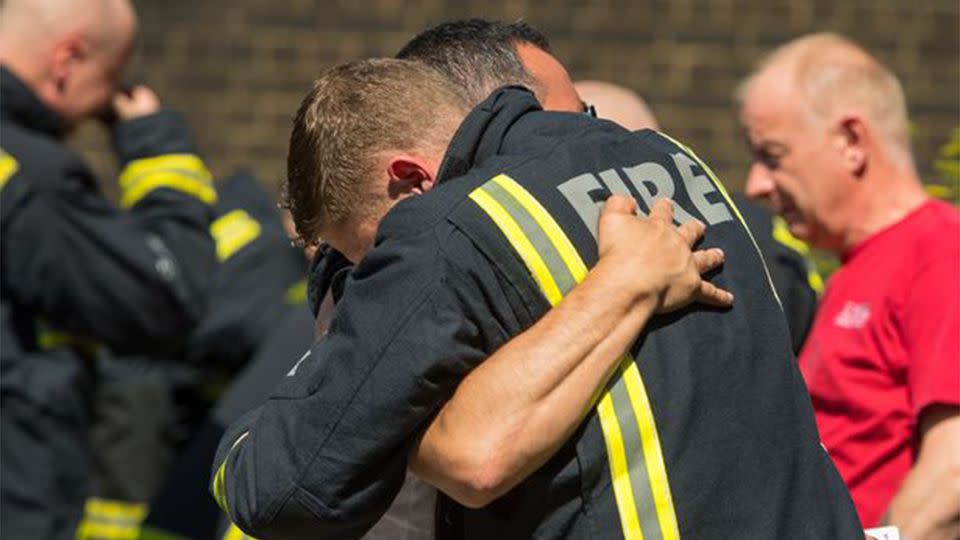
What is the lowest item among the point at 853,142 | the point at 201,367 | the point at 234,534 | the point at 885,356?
the point at 201,367

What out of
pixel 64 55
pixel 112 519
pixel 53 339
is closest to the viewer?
pixel 53 339

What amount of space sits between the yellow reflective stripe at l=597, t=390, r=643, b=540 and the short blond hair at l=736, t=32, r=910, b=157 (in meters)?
2.40

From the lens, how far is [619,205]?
2979 millimetres

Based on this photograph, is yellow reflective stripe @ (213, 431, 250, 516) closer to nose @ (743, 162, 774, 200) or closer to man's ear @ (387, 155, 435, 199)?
man's ear @ (387, 155, 435, 199)

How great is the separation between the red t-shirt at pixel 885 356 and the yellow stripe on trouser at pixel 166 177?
2.52 metres

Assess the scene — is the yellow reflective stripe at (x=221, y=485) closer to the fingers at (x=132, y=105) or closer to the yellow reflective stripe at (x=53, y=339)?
the yellow reflective stripe at (x=53, y=339)

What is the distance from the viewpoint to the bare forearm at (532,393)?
2.87 meters

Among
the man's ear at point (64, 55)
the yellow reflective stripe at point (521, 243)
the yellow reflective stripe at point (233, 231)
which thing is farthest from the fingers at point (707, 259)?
the yellow reflective stripe at point (233, 231)

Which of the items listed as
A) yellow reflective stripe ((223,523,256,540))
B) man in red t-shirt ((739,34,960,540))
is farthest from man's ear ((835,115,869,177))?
yellow reflective stripe ((223,523,256,540))

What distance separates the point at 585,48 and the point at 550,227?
6563 mm

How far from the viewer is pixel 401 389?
288 cm

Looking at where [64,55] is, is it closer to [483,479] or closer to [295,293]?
[295,293]

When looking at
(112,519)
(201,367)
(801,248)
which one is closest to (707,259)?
(801,248)

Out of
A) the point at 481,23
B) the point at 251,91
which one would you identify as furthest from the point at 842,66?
the point at 251,91
